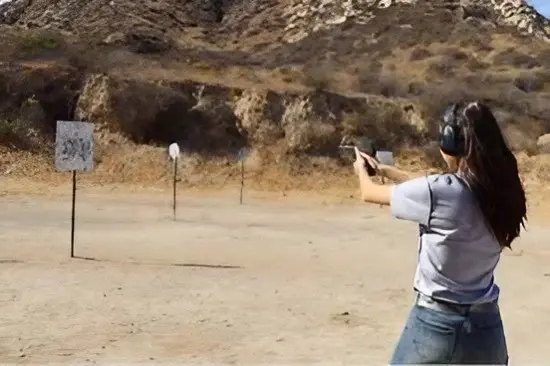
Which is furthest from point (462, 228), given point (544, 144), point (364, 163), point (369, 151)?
point (544, 144)

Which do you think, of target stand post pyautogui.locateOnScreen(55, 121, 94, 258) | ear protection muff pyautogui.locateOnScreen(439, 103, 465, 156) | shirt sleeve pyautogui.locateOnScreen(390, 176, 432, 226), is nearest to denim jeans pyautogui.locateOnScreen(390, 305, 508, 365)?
shirt sleeve pyautogui.locateOnScreen(390, 176, 432, 226)

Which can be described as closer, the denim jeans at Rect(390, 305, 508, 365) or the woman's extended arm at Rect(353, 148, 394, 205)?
the denim jeans at Rect(390, 305, 508, 365)

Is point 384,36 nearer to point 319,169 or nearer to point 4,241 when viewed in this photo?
point 319,169

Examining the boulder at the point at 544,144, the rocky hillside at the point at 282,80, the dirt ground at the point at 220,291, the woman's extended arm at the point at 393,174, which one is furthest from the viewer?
the boulder at the point at 544,144

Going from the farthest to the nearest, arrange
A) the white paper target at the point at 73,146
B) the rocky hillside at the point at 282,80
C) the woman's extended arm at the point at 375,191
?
the rocky hillside at the point at 282,80 → the white paper target at the point at 73,146 → the woman's extended arm at the point at 375,191

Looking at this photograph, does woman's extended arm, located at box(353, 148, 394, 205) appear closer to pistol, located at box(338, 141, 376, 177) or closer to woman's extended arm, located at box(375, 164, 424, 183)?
pistol, located at box(338, 141, 376, 177)

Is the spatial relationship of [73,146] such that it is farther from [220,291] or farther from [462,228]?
[462,228]

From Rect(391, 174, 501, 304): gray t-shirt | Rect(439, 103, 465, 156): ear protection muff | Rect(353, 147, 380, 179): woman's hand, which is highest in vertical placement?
Rect(439, 103, 465, 156): ear protection muff

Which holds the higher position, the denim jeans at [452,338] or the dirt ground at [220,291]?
the denim jeans at [452,338]

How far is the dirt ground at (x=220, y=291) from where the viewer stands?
7074 millimetres

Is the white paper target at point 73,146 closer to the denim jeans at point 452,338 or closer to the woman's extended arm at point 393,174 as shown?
the woman's extended arm at point 393,174

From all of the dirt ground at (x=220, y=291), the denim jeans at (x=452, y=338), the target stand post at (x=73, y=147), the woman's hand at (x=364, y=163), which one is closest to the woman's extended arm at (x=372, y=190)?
the woman's hand at (x=364, y=163)

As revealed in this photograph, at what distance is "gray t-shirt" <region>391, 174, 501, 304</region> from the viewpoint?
2.92 m

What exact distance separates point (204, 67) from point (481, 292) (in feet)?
117
